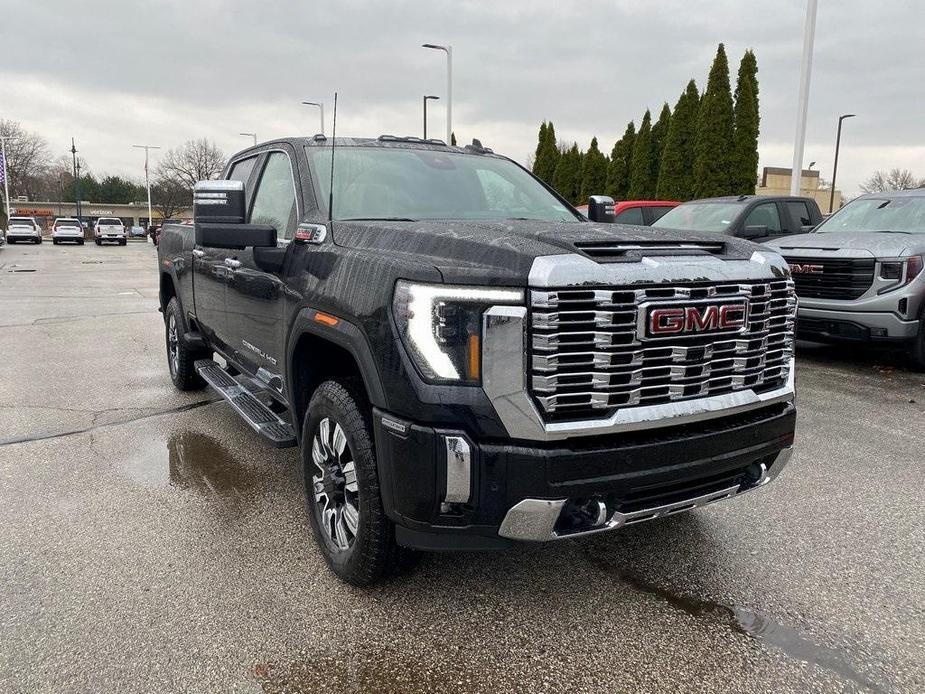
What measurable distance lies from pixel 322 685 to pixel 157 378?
5251 millimetres

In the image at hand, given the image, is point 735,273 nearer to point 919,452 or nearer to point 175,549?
point 175,549

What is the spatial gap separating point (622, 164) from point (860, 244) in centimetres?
2734

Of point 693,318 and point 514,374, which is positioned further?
point 693,318

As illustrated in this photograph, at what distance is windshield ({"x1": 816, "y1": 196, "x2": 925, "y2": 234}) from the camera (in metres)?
7.85

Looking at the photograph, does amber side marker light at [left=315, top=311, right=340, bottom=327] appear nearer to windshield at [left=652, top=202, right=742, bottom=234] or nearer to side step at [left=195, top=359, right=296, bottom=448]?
side step at [left=195, top=359, right=296, bottom=448]

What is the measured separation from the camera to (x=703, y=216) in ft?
32.9

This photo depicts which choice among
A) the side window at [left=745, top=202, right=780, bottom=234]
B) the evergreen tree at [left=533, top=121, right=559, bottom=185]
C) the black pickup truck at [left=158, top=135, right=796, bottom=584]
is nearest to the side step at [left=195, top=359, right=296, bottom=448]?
the black pickup truck at [left=158, top=135, right=796, bottom=584]

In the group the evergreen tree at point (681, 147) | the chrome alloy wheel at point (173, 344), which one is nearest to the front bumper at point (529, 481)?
the chrome alloy wheel at point (173, 344)

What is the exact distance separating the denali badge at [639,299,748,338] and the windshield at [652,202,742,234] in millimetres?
7256

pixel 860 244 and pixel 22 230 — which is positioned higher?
pixel 860 244

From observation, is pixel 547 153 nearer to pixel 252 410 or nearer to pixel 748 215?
pixel 748 215

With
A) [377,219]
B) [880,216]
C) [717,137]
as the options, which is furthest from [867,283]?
[717,137]

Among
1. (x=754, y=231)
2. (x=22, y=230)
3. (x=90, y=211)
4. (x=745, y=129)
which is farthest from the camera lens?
(x=90, y=211)

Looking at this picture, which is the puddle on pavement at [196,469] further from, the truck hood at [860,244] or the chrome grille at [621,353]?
the truck hood at [860,244]
